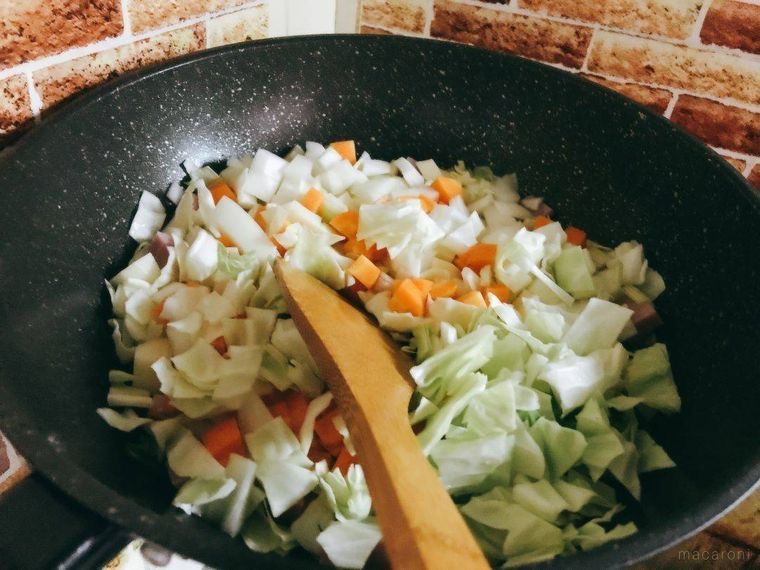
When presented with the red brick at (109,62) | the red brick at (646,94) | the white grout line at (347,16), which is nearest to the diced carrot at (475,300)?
the red brick at (646,94)

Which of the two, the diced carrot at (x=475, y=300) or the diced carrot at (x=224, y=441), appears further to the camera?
the diced carrot at (x=475, y=300)

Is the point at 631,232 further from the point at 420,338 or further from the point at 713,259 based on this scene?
the point at 420,338

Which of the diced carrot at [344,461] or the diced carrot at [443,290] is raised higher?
the diced carrot at [443,290]

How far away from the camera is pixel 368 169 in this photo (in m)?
1.26

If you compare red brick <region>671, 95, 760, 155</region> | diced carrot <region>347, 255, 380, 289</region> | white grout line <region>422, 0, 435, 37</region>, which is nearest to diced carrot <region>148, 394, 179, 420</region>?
diced carrot <region>347, 255, 380, 289</region>

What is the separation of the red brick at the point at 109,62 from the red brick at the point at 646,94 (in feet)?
2.71

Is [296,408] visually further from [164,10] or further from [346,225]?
[164,10]

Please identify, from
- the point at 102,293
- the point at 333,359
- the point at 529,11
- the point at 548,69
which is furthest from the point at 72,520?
the point at 529,11

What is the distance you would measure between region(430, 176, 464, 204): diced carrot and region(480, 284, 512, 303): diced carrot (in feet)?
0.78

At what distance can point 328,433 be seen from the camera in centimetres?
85

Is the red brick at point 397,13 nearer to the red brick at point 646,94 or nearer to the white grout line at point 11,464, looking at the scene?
the red brick at point 646,94

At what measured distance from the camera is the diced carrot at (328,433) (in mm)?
842

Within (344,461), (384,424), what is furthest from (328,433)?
(384,424)

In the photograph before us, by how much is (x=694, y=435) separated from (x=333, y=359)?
0.49m
